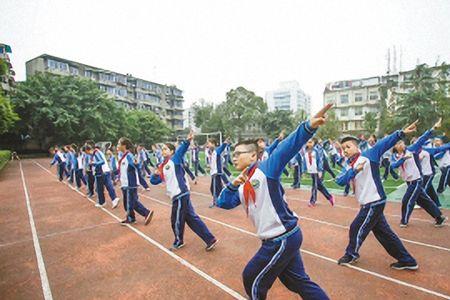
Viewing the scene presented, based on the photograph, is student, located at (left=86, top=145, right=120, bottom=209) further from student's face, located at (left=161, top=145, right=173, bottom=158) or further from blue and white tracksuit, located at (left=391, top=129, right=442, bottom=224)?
blue and white tracksuit, located at (left=391, top=129, right=442, bottom=224)

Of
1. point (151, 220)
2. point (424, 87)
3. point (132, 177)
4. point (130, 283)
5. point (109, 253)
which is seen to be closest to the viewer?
point (130, 283)

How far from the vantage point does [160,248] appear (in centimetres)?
518

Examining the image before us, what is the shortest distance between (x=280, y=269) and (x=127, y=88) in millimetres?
58127

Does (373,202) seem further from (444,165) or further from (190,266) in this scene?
(444,165)

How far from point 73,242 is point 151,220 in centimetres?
185

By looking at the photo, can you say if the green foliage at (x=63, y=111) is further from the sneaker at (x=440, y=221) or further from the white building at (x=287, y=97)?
the white building at (x=287, y=97)

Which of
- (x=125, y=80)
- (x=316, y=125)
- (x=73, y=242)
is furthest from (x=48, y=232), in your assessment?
(x=125, y=80)

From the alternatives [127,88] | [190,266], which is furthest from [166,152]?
[127,88]

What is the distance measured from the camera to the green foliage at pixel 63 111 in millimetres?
29578

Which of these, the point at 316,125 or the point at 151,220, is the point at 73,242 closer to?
the point at 151,220

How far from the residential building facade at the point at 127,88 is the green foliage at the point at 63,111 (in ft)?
15.4

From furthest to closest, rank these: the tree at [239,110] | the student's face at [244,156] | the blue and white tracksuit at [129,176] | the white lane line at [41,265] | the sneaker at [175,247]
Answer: the tree at [239,110] < the blue and white tracksuit at [129,176] < the sneaker at [175,247] < the white lane line at [41,265] < the student's face at [244,156]

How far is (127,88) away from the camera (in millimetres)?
Answer: 55094

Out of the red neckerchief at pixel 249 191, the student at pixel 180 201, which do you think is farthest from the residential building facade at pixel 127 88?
the red neckerchief at pixel 249 191
